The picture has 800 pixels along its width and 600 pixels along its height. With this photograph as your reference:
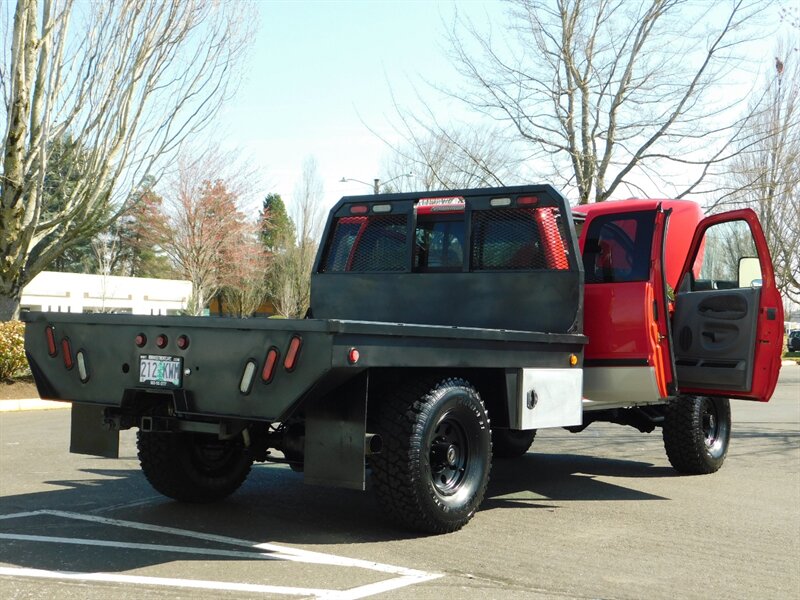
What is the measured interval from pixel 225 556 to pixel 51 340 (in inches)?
69.8

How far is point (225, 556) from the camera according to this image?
521 centimetres

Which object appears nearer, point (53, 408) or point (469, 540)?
point (469, 540)

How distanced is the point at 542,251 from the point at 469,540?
7.62 feet

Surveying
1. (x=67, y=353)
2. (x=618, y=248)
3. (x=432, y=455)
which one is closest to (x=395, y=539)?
(x=432, y=455)

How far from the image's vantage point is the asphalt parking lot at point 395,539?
4684mm

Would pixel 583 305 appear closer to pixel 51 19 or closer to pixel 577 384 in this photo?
pixel 577 384

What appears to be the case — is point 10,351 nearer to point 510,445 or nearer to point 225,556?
point 510,445

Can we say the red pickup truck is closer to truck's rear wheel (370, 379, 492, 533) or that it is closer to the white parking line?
truck's rear wheel (370, 379, 492, 533)

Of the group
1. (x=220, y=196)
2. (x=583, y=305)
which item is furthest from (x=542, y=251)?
(x=220, y=196)

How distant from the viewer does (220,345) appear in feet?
17.3

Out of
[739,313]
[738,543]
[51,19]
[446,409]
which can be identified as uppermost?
[51,19]

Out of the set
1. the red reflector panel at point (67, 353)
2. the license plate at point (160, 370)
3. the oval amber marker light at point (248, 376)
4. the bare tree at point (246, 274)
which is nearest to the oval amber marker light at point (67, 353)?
the red reflector panel at point (67, 353)

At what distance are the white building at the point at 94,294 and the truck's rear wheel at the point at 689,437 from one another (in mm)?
36410

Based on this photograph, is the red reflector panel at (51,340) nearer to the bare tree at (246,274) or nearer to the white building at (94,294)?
the white building at (94,294)
